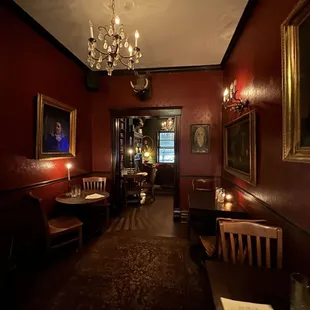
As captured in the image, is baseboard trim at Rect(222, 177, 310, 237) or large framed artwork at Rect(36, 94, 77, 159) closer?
baseboard trim at Rect(222, 177, 310, 237)

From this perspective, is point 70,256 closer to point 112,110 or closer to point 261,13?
point 112,110

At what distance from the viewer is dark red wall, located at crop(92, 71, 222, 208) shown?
4.37m

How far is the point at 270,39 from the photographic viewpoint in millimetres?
1952

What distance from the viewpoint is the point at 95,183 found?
14.3 feet

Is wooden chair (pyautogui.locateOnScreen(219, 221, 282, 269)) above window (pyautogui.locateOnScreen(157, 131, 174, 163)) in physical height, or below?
below

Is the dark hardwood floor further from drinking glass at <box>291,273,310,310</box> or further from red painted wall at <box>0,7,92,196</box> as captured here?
drinking glass at <box>291,273,310,310</box>

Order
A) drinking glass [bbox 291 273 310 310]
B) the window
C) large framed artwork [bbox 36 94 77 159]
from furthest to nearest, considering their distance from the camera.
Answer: the window
large framed artwork [bbox 36 94 77 159]
drinking glass [bbox 291 273 310 310]

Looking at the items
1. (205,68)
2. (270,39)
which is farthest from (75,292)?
(205,68)

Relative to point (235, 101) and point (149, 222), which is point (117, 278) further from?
point (235, 101)

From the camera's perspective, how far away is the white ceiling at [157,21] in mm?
2514

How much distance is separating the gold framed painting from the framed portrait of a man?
9.21 feet

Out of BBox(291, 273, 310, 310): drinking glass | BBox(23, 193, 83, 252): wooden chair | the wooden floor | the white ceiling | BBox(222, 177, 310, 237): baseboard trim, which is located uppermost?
the white ceiling

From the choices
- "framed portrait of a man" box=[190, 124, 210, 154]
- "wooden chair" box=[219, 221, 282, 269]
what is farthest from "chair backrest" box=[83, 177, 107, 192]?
"wooden chair" box=[219, 221, 282, 269]

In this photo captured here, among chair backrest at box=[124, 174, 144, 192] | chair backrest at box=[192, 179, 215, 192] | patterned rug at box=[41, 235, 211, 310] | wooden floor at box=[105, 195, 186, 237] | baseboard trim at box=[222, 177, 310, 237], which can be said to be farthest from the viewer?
chair backrest at box=[124, 174, 144, 192]
